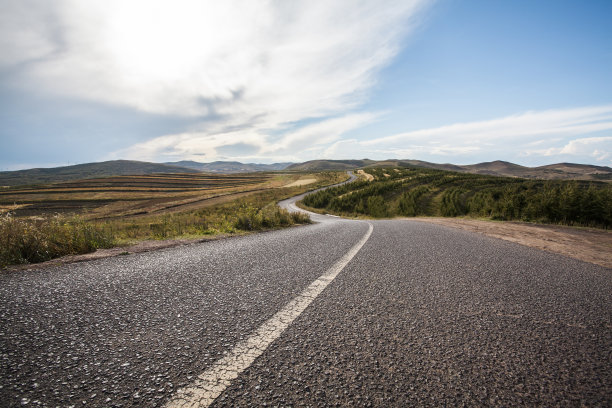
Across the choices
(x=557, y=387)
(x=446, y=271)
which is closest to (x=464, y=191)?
(x=446, y=271)

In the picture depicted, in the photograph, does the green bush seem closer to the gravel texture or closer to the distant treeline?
the gravel texture

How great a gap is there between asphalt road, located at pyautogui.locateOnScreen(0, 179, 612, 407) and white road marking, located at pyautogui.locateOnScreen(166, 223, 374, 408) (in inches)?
0.9

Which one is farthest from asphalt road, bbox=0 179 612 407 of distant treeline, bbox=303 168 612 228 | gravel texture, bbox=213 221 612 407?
distant treeline, bbox=303 168 612 228

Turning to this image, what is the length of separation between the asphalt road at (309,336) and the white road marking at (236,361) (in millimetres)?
22

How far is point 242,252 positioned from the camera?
4516mm

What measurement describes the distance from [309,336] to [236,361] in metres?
0.55

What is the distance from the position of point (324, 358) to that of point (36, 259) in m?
4.80

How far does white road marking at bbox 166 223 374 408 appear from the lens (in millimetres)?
1208

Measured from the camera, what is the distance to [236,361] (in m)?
1.49

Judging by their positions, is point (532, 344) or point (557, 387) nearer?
point (557, 387)

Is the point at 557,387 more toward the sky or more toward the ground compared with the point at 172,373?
more toward the ground

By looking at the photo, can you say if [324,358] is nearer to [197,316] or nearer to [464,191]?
[197,316]

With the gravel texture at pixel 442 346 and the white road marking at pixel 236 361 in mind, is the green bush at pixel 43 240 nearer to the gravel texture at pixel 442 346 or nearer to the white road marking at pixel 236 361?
the white road marking at pixel 236 361

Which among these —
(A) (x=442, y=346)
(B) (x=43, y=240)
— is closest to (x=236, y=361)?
(A) (x=442, y=346)
